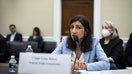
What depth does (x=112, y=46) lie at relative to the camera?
367cm

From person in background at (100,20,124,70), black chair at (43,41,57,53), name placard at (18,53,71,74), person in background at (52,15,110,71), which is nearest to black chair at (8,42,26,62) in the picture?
person in background at (100,20,124,70)

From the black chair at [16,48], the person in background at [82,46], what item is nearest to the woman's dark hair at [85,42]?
the person in background at [82,46]

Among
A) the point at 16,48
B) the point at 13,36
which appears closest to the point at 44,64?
the point at 16,48

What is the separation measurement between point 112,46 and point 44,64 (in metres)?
2.10

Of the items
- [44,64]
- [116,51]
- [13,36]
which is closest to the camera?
[44,64]

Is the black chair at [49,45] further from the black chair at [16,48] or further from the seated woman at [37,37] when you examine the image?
the black chair at [16,48]

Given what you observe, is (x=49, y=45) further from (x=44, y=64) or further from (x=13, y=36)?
(x=44, y=64)

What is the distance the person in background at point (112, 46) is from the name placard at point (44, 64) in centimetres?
175

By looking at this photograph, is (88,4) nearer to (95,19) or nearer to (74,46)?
(95,19)

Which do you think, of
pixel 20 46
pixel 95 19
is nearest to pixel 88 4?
pixel 95 19

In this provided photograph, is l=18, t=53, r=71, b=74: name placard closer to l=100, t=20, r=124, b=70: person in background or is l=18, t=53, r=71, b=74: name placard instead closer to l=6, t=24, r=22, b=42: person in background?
l=100, t=20, r=124, b=70: person in background

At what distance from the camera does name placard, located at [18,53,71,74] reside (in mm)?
1682

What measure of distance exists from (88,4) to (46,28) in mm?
1569

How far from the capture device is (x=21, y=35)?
848 centimetres
